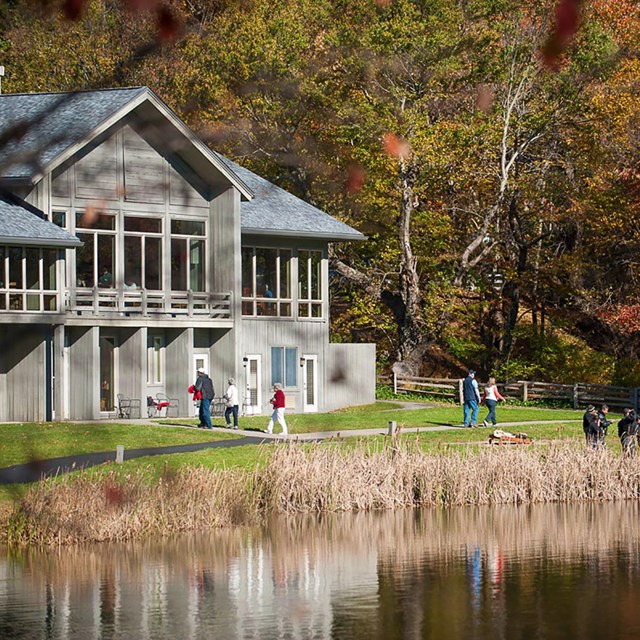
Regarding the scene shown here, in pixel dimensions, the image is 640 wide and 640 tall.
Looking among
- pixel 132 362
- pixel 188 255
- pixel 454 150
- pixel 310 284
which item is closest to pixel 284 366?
pixel 310 284

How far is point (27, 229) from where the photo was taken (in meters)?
36.6

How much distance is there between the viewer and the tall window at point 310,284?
45.9 metres

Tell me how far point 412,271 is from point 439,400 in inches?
205

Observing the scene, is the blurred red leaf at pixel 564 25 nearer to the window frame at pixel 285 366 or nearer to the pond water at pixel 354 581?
the pond water at pixel 354 581

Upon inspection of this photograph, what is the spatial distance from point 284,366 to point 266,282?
9.31 ft

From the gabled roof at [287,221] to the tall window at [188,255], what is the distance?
1623mm

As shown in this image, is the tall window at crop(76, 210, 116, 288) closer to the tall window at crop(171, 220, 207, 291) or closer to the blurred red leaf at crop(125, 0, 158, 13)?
the tall window at crop(171, 220, 207, 291)

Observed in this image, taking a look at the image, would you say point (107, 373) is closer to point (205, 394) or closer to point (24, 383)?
point (24, 383)

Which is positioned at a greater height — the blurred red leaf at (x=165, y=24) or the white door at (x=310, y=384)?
the blurred red leaf at (x=165, y=24)

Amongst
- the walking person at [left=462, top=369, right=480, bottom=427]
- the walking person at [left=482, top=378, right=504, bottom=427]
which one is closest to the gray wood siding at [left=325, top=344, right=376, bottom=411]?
the walking person at [left=482, top=378, right=504, bottom=427]

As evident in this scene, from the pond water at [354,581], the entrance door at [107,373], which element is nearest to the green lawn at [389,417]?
the entrance door at [107,373]

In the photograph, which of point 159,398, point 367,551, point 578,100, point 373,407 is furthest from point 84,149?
point 578,100

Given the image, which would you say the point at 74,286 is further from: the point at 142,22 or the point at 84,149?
the point at 142,22

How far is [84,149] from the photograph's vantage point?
37.2m
